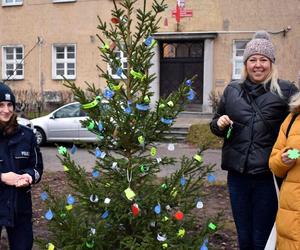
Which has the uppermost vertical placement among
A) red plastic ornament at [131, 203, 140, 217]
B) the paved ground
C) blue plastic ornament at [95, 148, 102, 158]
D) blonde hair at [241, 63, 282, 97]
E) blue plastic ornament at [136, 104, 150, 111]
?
blonde hair at [241, 63, 282, 97]

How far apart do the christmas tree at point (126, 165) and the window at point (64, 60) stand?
21122 mm

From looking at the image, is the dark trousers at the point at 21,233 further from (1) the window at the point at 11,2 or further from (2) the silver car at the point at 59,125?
(1) the window at the point at 11,2

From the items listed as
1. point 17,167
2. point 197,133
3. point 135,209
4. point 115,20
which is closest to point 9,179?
point 17,167

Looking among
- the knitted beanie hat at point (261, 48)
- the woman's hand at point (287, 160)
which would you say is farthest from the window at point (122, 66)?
the woman's hand at point (287, 160)

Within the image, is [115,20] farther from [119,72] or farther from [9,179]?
[9,179]

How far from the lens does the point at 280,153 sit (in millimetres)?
3197

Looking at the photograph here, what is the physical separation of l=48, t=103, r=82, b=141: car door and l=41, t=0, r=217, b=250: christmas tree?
1102cm

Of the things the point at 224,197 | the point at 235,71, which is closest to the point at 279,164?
the point at 224,197

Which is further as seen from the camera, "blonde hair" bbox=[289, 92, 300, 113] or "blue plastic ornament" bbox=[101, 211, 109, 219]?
"blue plastic ornament" bbox=[101, 211, 109, 219]

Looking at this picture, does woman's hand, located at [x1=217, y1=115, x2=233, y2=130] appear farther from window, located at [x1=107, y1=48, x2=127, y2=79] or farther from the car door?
the car door

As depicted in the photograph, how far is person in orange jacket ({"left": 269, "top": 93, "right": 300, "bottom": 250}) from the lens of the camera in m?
3.12

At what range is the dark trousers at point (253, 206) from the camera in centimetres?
367

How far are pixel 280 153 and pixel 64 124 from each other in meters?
12.2

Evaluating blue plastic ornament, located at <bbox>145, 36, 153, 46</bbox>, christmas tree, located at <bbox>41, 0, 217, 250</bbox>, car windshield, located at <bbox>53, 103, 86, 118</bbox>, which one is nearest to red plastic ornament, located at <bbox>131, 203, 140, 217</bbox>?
christmas tree, located at <bbox>41, 0, 217, 250</bbox>
